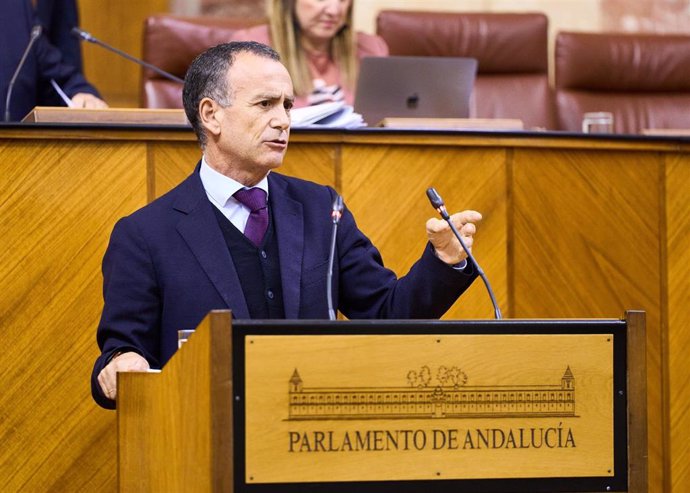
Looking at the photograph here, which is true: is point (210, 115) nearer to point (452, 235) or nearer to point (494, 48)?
point (452, 235)

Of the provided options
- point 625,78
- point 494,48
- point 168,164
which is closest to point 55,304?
point 168,164

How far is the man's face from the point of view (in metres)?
2.15

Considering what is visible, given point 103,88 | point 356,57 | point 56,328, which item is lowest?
point 56,328

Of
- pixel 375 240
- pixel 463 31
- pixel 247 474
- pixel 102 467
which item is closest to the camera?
pixel 247 474

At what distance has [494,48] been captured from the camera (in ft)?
13.5

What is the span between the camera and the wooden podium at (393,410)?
5.33ft

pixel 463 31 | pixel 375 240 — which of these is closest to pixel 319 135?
pixel 375 240

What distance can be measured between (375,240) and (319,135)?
0.86 feet

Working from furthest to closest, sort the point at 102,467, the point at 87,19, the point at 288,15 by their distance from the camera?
the point at 87,19
the point at 288,15
the point at 102,467

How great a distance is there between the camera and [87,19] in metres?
5.00

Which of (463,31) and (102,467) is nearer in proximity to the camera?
(102,467)

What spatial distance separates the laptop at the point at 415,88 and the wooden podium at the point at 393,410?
1526mm

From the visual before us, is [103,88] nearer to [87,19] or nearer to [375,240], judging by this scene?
[87,19]

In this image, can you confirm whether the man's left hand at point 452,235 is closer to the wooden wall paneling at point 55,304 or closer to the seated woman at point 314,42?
the wooden wall paneling at point 55,304
